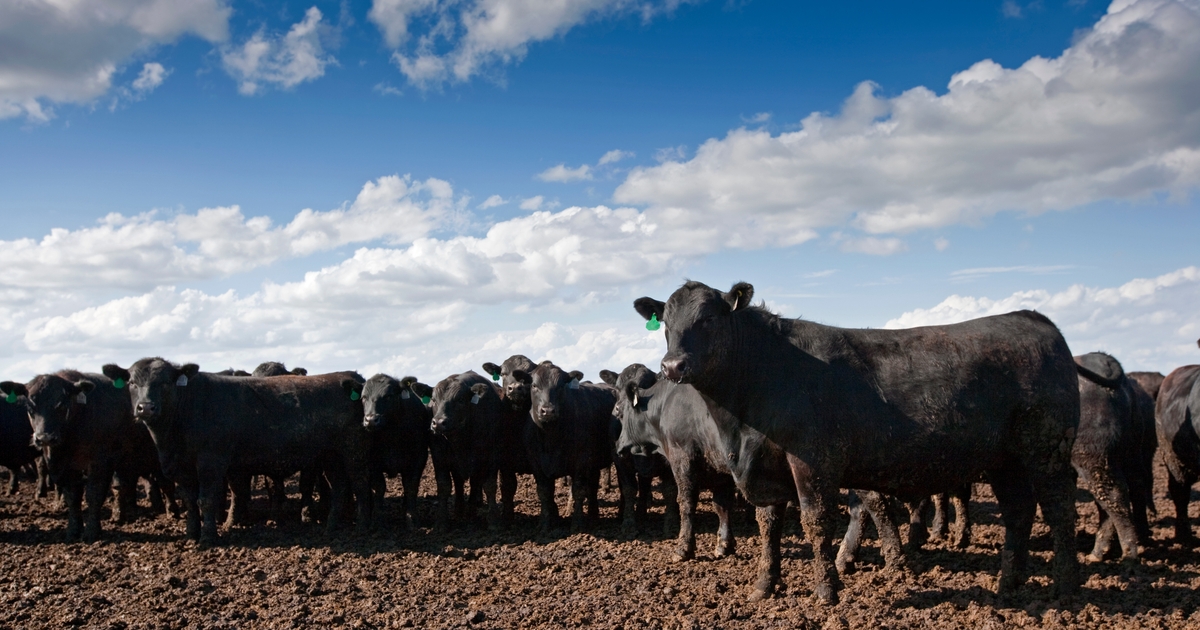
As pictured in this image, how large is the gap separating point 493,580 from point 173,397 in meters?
6.11

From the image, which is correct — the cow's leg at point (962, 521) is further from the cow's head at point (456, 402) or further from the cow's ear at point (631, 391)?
the cow's head at point (456, 402)

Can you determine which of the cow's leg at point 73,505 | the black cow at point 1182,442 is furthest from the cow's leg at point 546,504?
the black cow at point 1182,442

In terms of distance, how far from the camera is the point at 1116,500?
372 inches

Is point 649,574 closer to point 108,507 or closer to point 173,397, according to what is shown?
point 173,397

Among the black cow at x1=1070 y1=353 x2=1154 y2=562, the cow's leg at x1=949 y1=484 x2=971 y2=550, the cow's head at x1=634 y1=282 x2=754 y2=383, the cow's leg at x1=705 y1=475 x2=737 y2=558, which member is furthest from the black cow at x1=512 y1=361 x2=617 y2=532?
the black cow at x1=1070 y1=353 x2=1154 y2=562

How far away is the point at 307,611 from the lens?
854 cm

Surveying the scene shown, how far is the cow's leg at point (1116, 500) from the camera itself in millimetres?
9359

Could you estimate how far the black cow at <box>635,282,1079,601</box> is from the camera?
7.61 metres

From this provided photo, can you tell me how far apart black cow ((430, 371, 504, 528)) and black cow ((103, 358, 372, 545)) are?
118 cm

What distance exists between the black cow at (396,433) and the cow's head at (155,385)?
2402mm

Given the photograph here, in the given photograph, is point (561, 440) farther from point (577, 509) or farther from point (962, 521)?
point (962, 521)

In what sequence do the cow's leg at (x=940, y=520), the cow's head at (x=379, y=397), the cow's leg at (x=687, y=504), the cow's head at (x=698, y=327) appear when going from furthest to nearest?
the cow's head at (x=379, y=397)
the cow's leg at (x=940, y=520)
the cow's leg at (x=687, y=504)
the cow's head at (x=698, y=327)

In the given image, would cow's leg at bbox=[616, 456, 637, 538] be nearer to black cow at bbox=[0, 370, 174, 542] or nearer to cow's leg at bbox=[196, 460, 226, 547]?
cow's leg at bbox=[196, 460, 226, 547]

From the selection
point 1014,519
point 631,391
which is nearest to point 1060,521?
point 1014,519
